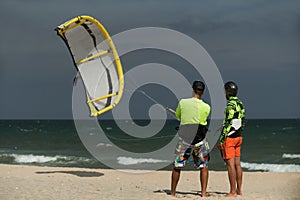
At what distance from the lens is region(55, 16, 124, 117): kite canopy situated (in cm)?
970

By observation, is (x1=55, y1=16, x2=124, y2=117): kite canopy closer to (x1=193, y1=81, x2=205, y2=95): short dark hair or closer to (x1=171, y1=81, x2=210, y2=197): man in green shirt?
(x1=171, y1=81, x2=210, y2=197): man in green shirt

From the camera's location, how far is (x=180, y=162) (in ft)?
23.7

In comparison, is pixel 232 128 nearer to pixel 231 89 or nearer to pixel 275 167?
pixel 231 89

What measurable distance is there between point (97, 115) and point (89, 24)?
1812 millimetres

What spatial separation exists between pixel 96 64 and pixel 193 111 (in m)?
3.54

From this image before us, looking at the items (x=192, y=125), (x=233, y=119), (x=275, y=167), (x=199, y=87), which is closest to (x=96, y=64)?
(x=199, y=87)

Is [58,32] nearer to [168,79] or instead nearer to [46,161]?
[168,79]

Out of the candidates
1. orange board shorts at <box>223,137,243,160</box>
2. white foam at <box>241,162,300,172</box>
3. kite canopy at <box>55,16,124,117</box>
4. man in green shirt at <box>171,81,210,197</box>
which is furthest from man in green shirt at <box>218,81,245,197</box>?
white foam at <box>241,162,300,172</box>

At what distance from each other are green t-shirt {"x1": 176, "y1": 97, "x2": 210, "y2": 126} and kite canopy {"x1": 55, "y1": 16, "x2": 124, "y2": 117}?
2.94 meters

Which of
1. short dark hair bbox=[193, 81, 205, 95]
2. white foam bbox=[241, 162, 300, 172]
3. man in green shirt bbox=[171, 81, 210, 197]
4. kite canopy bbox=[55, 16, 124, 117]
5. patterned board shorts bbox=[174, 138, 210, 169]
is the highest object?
kite canopy bbox=[55, 16, 124, 117]

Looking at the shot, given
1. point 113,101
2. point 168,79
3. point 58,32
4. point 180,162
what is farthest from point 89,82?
point 180,162

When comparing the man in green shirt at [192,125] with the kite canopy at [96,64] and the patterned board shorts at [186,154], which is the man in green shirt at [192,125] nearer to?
the patterned board shorts at [186,154]

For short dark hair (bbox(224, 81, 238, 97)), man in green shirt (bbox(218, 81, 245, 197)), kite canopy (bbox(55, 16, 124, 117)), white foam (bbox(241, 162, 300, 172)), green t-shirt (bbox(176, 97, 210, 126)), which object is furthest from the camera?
white foam (bbox(241, 162, 300, 172))

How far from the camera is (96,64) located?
33.0 ft
